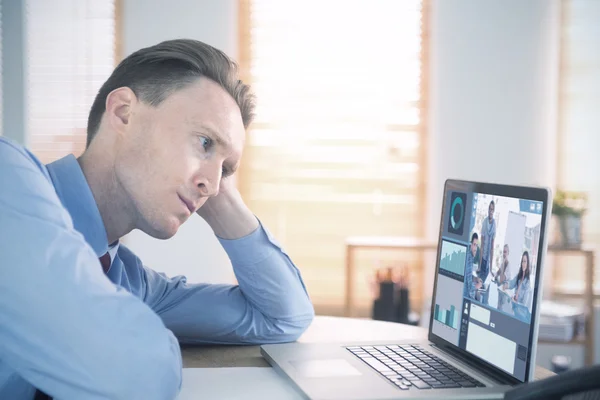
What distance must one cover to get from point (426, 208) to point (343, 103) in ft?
2.75

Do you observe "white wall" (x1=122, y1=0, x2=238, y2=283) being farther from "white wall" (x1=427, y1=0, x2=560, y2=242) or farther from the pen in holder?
"white wall" (x1=427, y1=0, x2=560, y2=242)

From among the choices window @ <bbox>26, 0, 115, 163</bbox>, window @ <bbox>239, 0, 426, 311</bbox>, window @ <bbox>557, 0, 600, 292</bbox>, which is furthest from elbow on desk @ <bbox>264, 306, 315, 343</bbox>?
window @ <bbox>26, 0, 115, 163</bbox>

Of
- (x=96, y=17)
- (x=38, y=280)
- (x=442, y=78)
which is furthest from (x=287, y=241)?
(x=38, y=280)

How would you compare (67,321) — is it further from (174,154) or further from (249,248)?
(249,248)

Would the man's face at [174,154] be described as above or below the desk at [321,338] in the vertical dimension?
above

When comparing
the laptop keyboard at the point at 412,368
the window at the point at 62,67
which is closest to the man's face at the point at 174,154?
the laptop keyboard at the point at 412,368

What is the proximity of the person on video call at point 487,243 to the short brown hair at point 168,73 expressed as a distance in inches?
17.5

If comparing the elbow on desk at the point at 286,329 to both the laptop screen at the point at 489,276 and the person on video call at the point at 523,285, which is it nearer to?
the laptop screen at the point at 489,276

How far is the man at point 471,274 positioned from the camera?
3.37 ft

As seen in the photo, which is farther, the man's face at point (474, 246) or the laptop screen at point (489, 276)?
the man's face at point (474, 246)

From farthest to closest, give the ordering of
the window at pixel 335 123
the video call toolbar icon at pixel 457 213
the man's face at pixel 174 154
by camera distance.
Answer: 1. the window at pixel 335 123
2. the video call toolbar icon at pixel 457 213
3. the man's face at pixel 174 154

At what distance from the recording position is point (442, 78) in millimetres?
4086

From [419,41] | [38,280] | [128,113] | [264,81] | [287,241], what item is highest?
[419,41]

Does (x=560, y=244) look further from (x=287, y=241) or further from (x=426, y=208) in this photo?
(x=287, y=241)
